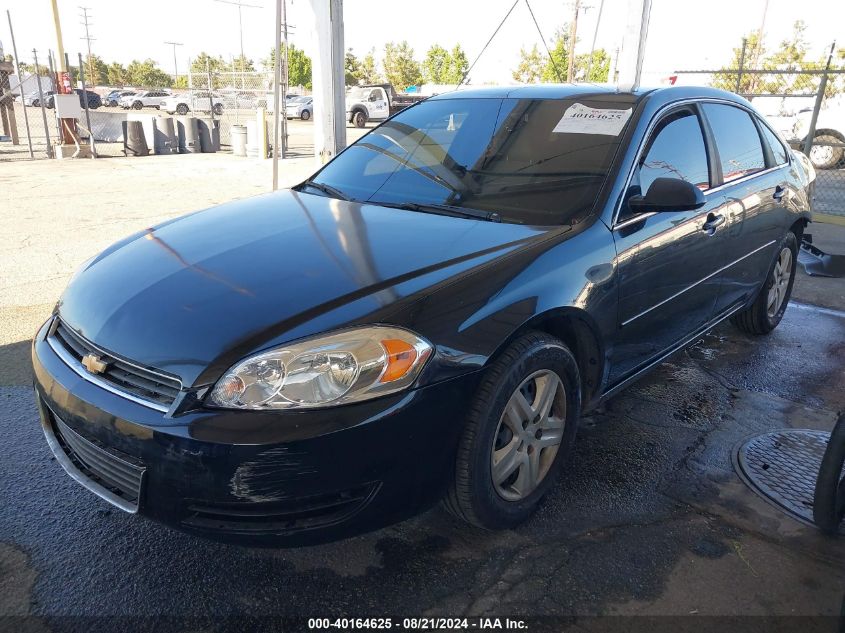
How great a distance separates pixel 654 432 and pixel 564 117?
1636 mm

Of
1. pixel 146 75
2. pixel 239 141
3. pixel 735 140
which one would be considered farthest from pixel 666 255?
pixel 146 75

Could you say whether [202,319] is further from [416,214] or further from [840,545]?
[840,545]

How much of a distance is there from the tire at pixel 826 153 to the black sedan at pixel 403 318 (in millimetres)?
12604

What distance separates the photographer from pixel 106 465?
2098 millimetres

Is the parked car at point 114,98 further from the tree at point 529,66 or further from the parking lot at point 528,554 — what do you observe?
the parking lot at point 528,554

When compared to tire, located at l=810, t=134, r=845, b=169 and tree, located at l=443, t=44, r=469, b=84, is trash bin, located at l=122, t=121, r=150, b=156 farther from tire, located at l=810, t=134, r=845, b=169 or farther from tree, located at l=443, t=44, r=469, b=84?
tree, located at l=443, t=44, r=469, b=84

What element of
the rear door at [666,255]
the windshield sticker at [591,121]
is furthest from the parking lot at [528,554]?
the windshield sticker at [591,121]

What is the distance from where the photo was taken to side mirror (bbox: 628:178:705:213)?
278 cm

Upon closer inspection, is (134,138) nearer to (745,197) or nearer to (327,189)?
(327,189)

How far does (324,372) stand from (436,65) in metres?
63.0

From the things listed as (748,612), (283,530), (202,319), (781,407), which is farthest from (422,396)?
(781,407)

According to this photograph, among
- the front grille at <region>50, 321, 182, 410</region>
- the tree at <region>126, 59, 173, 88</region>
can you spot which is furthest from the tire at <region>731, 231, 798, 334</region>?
the tree at <region>126, 59, 173, 88</region>

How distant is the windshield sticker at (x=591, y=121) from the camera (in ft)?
9.98

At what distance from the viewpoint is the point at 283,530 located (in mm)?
1958
